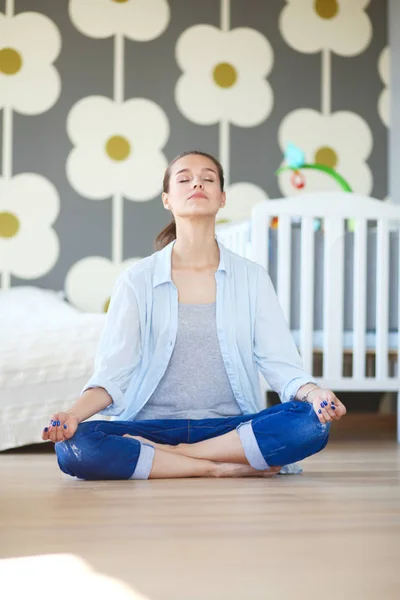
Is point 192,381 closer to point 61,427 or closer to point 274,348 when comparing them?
point 274,348

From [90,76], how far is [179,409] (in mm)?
2225

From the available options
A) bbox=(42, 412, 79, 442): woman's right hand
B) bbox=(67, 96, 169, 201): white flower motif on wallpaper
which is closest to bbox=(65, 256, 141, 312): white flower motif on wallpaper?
bbox=(67, 96, 169, 201): white flower motif on wallpaper

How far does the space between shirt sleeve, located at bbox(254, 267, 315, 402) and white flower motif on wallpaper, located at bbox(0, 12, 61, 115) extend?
82.1 inches

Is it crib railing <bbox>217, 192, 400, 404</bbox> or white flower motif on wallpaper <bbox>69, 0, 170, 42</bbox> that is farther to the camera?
white flower motif on wallpaper <bbox>69, 0, 170, 42</bbox>

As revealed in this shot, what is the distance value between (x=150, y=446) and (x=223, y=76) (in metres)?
2.39

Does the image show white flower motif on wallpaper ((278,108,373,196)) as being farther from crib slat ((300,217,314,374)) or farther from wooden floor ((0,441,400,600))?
wooden floor ((0,441,400,600))

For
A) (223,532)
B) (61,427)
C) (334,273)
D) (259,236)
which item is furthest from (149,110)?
(223,532)

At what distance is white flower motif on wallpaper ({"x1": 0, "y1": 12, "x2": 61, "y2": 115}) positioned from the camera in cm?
360

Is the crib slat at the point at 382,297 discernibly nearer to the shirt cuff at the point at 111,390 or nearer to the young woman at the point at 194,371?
the young woman at the point at 194,371

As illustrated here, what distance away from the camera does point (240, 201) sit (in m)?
3.68

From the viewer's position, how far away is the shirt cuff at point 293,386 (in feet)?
5.70

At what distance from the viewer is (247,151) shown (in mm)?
3717

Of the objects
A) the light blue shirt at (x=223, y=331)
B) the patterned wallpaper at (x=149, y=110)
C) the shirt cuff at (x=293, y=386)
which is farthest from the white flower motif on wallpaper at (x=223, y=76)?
the shirt cuff at (x=293, y=386)

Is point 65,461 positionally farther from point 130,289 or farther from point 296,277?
point 296,277
